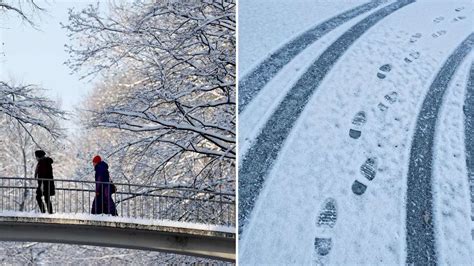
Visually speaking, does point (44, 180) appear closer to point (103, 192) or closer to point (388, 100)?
point (103, 192)

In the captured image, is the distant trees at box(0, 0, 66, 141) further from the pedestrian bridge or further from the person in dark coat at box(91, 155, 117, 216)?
the person in dark coat at box(91, 155, 117, 216)

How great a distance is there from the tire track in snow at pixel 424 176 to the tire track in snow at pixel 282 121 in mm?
504

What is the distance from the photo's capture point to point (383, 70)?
448 centimetres

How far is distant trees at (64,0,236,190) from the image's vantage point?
30.5 ft

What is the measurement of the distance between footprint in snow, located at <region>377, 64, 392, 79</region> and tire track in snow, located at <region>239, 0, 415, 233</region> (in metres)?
0.24

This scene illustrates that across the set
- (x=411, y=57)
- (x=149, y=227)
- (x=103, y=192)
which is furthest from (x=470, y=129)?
(x=103, y=192)

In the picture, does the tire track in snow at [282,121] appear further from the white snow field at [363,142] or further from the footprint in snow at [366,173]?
the footprint in snow at [366,173]

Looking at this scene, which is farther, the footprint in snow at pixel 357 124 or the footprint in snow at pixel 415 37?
the footprint in snow at pixel 415 37

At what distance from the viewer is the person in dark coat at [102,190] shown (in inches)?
310

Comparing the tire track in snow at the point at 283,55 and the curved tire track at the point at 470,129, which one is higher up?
the tire track in snow at the point at 283,55

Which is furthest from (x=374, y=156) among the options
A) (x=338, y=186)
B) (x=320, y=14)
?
(x=320, y=14)

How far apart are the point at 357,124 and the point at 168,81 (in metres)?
5.49

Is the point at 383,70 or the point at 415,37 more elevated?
the point at 415,37

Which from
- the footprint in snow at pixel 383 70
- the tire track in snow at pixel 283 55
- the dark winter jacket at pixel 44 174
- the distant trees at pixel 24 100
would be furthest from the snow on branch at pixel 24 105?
the footprint in snow at pixel 383 70
